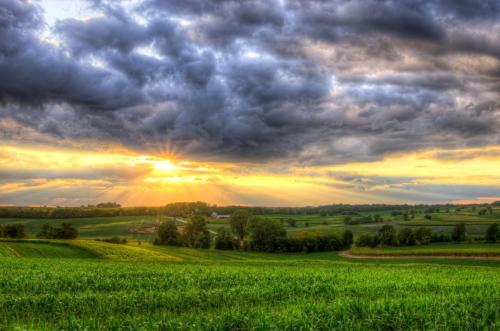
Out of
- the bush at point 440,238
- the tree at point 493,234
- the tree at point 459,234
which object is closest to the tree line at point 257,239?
the bush at point 440,238

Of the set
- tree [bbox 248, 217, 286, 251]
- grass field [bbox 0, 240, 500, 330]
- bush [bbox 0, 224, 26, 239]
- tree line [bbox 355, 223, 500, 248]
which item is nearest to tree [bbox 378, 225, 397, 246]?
tree line [bbox 355, 223, 500, 248]

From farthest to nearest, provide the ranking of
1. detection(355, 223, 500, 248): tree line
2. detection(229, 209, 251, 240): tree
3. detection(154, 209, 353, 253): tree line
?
1. detection(229, 209, 251, 240): tree
2. detection(154, 209, 353, 253): tree line
3. detection(355, 223, 500, 248): tree line

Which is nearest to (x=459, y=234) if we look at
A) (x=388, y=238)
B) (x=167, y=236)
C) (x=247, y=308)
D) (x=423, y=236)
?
(x=423, y=236)

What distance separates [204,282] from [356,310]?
28.8ft

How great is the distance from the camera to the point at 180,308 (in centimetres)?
1152

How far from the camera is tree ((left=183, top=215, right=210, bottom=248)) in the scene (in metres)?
103

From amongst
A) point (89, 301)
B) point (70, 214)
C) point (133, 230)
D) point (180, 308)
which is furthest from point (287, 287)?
point (70, 214)

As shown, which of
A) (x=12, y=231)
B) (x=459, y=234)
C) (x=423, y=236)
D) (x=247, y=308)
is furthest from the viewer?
(x=12, y=231)

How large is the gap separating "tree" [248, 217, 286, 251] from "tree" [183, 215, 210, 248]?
13.4 meters

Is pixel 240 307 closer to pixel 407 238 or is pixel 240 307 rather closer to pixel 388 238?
pixel 388 238

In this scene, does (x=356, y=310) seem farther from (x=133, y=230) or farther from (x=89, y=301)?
(x=133, y=230)

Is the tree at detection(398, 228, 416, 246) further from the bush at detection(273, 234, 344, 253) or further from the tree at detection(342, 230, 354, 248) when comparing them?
the bush at detection(273, 234, 344, 253)

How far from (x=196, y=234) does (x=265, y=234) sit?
805 inches

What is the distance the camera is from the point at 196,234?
104812 millimetres
